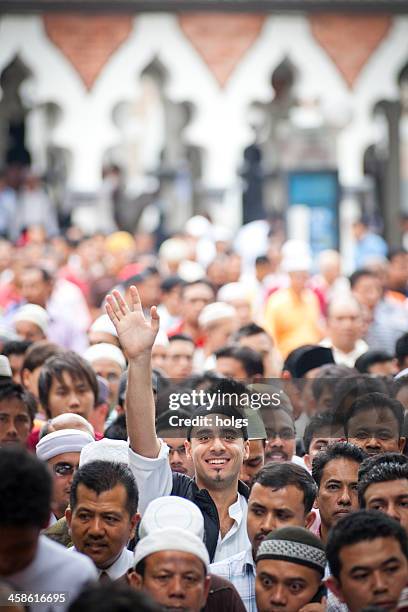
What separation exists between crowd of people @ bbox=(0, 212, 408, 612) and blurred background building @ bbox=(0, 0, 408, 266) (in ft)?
64.1

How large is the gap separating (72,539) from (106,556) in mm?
229

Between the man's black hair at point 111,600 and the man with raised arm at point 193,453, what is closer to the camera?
the man's black hair at point 111,600

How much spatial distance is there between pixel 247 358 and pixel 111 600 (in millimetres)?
6396

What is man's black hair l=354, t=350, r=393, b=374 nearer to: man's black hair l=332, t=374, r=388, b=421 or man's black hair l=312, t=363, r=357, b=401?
man's black hair l=312, t=363, r=357, b=401

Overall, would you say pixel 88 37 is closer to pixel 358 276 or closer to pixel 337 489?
pixel 358 276

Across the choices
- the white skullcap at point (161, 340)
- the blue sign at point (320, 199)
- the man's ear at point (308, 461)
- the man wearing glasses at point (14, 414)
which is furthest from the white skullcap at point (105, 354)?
the blue sign at point (320, 199)

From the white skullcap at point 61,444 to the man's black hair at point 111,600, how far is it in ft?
10.1

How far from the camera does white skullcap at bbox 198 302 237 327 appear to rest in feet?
46.1

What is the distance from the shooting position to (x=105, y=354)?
11961mm

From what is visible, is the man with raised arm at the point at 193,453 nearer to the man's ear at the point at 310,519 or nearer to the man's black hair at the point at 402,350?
the man's ear at the point at 310,519

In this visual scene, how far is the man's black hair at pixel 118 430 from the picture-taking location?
30.2 feet

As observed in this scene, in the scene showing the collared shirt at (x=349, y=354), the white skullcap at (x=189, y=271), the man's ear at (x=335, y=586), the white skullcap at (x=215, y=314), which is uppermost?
the man's ear at (x=335, y=586)

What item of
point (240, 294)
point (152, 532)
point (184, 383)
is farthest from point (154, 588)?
point (240, 294)

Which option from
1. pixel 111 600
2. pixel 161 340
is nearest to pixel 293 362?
pixel 161 340
